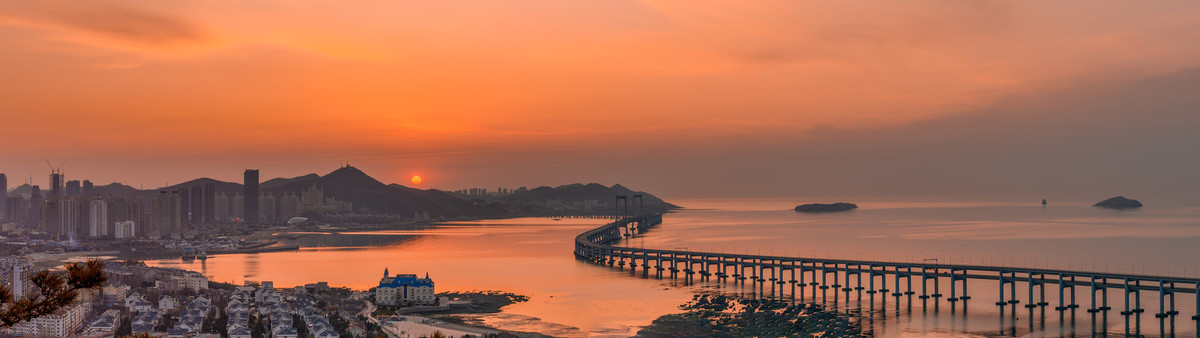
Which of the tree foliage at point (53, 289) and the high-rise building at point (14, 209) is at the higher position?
the tree foliage at point (53, 289)

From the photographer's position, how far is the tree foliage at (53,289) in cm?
782

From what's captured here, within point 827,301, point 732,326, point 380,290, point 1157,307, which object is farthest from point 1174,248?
point 380,290

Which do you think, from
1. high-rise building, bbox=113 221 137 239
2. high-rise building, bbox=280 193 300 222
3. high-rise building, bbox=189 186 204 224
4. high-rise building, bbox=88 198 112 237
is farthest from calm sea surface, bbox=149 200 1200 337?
high-rise building, bbox=280 193 300 222

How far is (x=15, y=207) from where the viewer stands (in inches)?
4995

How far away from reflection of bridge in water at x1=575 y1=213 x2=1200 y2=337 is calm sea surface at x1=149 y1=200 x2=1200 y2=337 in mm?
394

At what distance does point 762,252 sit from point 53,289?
195ft

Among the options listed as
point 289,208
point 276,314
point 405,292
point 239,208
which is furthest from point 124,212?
point 276,314

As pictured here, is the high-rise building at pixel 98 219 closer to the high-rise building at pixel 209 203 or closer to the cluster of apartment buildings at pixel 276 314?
the high-rise building at pixel 209 203

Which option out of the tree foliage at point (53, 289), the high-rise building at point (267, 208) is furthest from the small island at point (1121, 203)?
the tree foliage at point (53, 289)

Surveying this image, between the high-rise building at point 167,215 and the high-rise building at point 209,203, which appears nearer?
the high-rise building at point 167,215

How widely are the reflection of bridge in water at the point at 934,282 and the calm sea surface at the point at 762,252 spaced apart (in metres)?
0.39

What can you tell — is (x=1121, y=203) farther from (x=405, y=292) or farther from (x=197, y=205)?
(x=405, y=292)

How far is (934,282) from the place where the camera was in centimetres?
4228

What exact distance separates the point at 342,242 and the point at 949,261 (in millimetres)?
61718
